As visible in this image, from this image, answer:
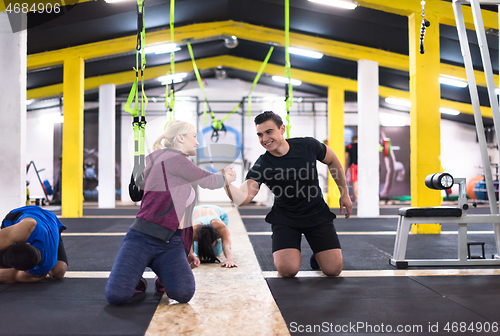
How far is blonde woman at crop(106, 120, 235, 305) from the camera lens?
6.81 feet

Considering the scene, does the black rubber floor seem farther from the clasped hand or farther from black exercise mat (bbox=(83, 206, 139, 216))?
black exercise mat (bbox=(83, 206, 139, 216))

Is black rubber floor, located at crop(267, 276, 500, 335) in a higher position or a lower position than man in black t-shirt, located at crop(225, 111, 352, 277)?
lower

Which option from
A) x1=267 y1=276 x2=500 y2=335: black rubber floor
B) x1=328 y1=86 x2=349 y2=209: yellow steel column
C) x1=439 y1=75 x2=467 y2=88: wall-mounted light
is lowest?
x1=267 y1=276 x2=500 y2=335: black rubber floor

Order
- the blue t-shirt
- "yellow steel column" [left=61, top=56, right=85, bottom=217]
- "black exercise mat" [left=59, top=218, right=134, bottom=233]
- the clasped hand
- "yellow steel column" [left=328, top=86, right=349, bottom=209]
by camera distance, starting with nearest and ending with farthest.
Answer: the clasped hand → the blue t-shirt → "black exercise mat" [left=59, top=218, right=134, bottom=233] → "yellow steel column" [left=61, top=56, right=85, bottom=217] → "yellow steel column" [left=328, top=86, right=349, bottom=209]

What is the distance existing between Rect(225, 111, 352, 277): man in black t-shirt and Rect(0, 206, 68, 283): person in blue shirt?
1.41 meters

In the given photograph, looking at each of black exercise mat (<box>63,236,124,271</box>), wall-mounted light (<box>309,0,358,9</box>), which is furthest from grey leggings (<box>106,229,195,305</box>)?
wall-mounted light (<box>309,0,358,9</box>)

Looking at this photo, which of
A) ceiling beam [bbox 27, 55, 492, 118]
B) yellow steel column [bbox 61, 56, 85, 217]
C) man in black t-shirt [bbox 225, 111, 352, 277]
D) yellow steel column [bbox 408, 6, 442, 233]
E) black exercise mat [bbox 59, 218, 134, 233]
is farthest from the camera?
ceiling beam [bbox 27, 55, 492, 118]

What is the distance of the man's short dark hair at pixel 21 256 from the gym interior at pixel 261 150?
184 mm

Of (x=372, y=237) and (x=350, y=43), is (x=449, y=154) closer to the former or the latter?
(x=350, y=43)

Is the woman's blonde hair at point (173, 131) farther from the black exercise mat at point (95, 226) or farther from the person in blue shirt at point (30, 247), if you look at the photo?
the black exercise mat at point (95, 226)

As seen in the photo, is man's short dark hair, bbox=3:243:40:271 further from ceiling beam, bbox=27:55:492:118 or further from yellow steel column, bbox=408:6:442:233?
ceiling beam, bbox=27:55:492:118

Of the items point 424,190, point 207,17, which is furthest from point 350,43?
point 424,190

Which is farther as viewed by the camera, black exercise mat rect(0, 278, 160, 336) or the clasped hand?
the clasped hand

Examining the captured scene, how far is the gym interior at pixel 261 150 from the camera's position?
2.04 m
